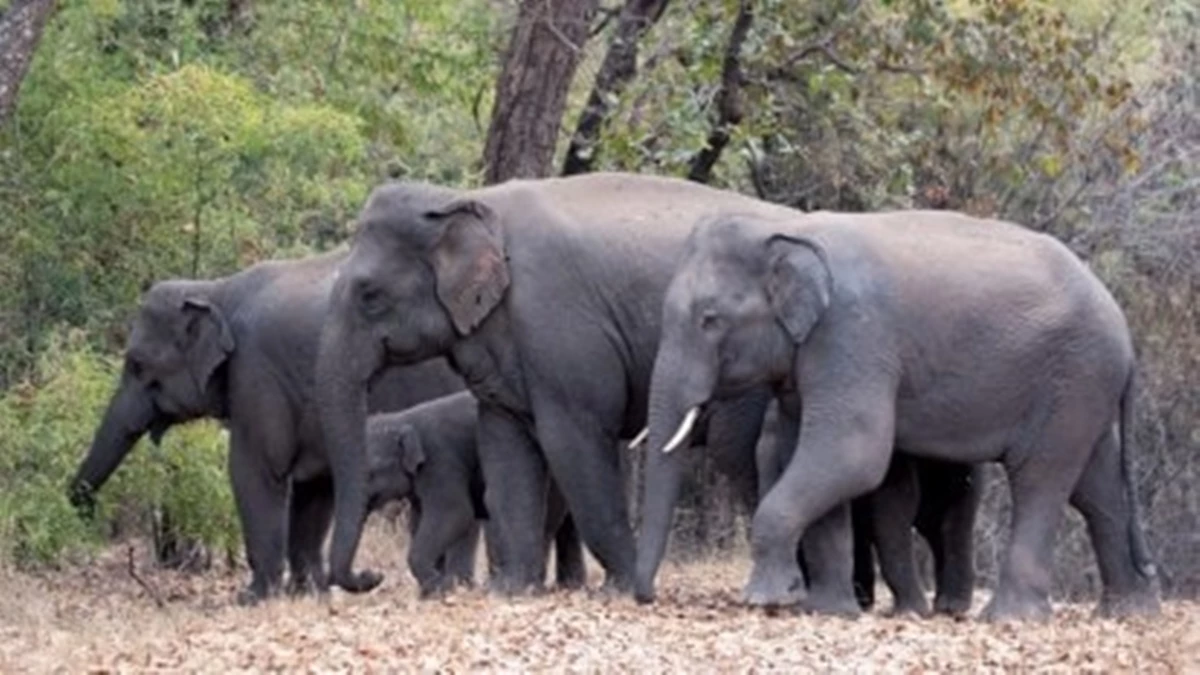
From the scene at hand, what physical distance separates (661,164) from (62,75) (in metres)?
5.00

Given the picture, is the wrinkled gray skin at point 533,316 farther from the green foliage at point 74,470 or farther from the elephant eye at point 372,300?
the green foliage at point 74,470

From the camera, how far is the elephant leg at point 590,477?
64.6 ft

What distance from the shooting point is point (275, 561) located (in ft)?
72.5

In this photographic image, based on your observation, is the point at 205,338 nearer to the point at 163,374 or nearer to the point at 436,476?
the point at 163,374

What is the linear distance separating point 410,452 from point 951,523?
138 inches

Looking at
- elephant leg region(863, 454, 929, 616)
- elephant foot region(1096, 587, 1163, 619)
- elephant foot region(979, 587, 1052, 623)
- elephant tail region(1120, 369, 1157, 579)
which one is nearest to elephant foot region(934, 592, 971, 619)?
elephant leg region(863, 454, 929, 616)

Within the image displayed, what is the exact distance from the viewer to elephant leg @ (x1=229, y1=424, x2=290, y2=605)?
21953 mm

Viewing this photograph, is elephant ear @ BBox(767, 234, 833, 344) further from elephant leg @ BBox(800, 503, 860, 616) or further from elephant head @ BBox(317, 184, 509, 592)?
elephant head @ BBox(317, 184, 509, 592)

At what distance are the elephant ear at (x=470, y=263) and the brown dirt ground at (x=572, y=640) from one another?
164cm

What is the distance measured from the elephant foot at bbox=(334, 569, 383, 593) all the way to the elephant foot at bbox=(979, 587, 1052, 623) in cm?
405

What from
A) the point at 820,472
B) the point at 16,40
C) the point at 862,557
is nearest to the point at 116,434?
the point at 16,40

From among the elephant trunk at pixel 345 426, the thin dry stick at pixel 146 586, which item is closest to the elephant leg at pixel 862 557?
the elephant trunk at pixel 345 426

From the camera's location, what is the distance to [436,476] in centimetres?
2216

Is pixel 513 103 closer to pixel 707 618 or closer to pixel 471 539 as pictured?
pixel 471 539
